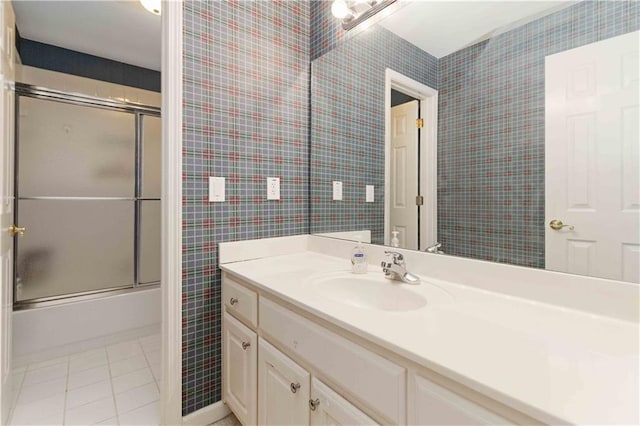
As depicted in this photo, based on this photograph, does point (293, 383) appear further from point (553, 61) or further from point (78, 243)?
point (78, 243)

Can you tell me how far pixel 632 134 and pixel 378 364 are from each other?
0.86 metres

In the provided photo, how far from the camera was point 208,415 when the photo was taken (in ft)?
4.73

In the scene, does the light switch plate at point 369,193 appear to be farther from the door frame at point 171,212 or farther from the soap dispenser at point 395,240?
the door frame at point 171,212

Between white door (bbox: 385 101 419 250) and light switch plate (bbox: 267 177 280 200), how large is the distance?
2.04ft

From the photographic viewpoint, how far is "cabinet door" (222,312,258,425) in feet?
3.96

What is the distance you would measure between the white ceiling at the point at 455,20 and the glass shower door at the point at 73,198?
2390 millimetres

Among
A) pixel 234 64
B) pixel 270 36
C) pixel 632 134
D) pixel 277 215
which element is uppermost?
pixel 270 36

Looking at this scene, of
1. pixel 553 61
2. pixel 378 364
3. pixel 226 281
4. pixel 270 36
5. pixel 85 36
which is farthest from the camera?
pixel 85 36

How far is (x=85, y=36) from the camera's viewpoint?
2.42m

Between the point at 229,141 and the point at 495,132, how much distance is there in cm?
115

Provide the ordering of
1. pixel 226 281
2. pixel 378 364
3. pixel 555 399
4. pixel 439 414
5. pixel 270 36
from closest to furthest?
pixel 555 399 < pixel 439 414 < pixel 378 364 < pixel 226 281 < pixel 270 36

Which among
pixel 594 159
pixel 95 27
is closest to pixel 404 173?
pixel 594 159

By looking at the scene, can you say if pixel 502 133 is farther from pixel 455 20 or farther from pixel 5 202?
pixel 5 202

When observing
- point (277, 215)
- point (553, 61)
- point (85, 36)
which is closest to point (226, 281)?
point (277, 215)
